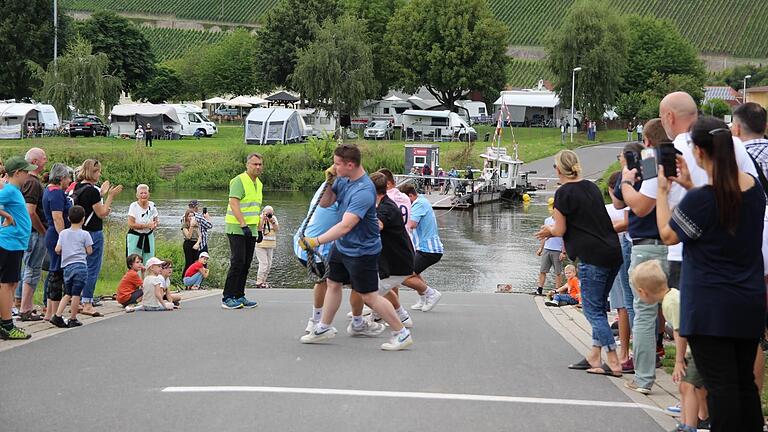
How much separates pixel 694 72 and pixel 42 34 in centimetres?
5720

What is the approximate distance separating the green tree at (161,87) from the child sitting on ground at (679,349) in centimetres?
8804

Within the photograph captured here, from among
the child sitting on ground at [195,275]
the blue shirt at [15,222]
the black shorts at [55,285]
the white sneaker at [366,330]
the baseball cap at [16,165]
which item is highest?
the baseball cap at [16,165]

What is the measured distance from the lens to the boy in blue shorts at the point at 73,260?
11.6 metres

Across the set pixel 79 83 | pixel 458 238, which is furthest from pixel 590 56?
pixel 458 238

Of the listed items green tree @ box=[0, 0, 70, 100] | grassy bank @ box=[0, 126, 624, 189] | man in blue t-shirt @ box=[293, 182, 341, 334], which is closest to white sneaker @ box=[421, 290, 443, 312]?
man in blue t-shirt @ box=[293, 182, 341, 334]

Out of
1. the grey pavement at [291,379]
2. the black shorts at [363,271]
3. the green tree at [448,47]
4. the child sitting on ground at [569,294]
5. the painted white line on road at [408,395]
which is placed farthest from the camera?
the green tree at [448,47]

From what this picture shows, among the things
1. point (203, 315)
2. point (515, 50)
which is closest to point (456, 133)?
point (515, 50)

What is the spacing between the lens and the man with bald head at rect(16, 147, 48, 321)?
1209 cm

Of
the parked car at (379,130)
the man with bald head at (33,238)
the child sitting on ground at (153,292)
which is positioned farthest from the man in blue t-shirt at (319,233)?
the parked car at (379,130)

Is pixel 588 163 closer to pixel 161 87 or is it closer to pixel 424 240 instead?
pixel 161 87

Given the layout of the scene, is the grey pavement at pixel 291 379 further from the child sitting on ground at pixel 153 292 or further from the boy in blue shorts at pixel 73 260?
the child sitting on ground at pixel 153 292

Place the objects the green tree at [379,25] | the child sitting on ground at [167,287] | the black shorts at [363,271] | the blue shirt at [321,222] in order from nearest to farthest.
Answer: the black shorts at [363,271]
the blue shirt at [321,222]
the child sitting on ground at [167,287]
the green tree at [379,25]

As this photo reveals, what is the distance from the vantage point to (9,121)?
68250 mm

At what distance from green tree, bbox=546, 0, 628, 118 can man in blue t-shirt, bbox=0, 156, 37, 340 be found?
69592 millimetres
